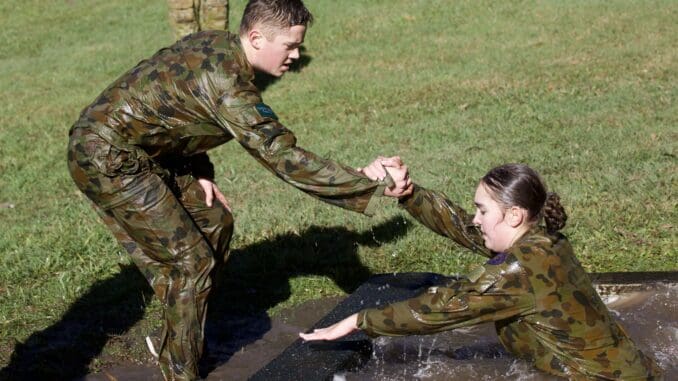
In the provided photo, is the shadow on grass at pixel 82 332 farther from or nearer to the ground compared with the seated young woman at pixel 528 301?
nearer to the ground

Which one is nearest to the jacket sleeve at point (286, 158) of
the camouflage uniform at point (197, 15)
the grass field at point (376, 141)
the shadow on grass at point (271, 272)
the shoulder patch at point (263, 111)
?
the shoulder patch at point (263, 111)

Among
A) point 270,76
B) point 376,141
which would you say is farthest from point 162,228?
point 270,76

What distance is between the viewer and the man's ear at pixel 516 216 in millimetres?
3658

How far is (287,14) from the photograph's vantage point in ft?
14.0

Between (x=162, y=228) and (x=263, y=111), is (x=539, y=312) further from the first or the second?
(x=162, y=228)

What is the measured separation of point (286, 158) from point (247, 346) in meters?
1.40

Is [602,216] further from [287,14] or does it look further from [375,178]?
[287,14]

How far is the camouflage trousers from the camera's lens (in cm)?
443

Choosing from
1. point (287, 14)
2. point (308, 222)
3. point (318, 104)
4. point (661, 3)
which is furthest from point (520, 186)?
point (661, 3)

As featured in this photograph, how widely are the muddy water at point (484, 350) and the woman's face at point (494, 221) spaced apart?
0.57 meters

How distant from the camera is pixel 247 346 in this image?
5215mm

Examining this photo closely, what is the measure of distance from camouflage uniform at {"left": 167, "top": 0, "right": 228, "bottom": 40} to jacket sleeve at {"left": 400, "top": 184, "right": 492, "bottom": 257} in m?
8.61

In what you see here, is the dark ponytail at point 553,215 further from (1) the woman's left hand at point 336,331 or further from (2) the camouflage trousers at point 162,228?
(2) the camouflage trousers at point 162,228

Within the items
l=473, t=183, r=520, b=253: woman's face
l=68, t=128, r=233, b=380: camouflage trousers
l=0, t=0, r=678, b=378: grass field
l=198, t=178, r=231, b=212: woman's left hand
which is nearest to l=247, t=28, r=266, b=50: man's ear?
l=68, t=128, r=233, b=380: camouflage trousers
